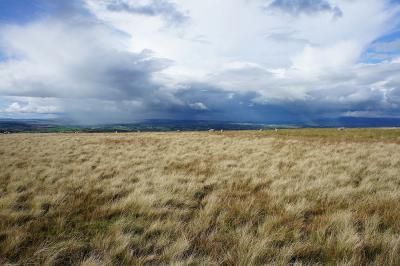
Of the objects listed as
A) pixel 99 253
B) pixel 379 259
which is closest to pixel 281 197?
pixel 379 259

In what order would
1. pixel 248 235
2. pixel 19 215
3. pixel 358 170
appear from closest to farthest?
pixel 248 235
pixel 19 215
pixel 358 170

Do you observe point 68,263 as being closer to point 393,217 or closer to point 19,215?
point 19,215

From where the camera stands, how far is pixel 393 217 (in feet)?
19.6

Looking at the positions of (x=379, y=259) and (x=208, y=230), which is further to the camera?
(x=208, y=230)

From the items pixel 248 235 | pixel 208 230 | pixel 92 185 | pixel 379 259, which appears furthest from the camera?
pixel 92 185

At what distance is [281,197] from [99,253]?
4977mm

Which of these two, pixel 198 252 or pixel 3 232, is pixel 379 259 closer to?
pixel 198 252

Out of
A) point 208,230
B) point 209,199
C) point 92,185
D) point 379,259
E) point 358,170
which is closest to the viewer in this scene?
point 379,259

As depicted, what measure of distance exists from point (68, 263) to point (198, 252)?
1992 mm

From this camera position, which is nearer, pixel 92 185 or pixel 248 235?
pixel 248 235

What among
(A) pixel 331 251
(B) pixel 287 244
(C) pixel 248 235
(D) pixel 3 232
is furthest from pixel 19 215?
(A) pixel 331 251

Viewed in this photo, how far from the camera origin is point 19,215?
593cm

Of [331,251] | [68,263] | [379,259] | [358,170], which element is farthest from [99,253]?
[358,170]

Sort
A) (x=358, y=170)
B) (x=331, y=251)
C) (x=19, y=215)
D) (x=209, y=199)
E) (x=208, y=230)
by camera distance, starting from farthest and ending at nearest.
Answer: (x=358, y=170) → (x=209, y=199) → (x=19, y=215) → (x=208, y=230) → (x=331, y=251)
